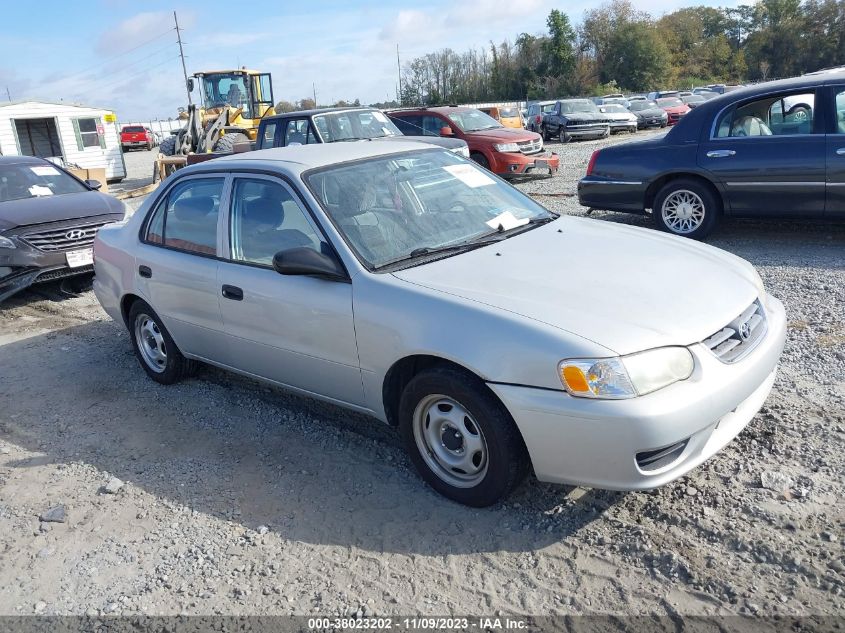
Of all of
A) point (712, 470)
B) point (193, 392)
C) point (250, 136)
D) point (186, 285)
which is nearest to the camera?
point (712, 470)

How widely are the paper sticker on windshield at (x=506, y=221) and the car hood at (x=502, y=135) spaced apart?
10609 mm

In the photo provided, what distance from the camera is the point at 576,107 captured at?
27281 millimetres

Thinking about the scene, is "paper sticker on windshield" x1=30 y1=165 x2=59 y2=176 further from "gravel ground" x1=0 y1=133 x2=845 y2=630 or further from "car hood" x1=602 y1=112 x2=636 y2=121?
"car hood" x1=602 y1=112 x2=636 y2=121

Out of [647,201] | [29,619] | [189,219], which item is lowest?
[29,619]

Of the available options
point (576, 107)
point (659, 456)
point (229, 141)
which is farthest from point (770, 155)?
point (576, 107)

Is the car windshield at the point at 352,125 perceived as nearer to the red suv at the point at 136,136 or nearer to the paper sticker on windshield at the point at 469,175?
the paper sticker on windshield at the point at 469,175

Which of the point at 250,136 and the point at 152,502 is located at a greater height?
the point at 250,136

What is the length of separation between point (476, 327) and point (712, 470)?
4.70 ft

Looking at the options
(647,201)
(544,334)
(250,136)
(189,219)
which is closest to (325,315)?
(544,334)

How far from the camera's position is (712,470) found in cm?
342

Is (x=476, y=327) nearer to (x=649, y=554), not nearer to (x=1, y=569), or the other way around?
(x=649, y=554)

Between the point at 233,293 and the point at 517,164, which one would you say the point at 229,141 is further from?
the point at 233,293

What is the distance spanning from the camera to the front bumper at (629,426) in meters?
2.75

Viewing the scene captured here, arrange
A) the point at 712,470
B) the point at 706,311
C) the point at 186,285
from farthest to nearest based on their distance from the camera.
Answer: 1. the point at 186,285
2. the point at 712,470
3. the point at 706,311
